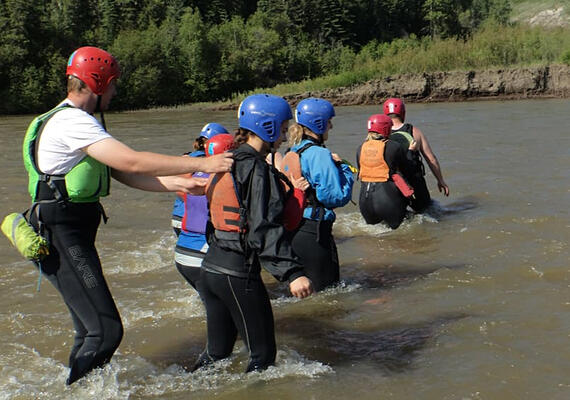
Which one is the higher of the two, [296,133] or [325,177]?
[296,133]

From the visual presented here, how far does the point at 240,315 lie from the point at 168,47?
58874 mm

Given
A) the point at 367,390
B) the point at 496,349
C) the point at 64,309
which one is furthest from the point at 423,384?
the point at 64,309

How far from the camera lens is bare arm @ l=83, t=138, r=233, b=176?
3809 mm

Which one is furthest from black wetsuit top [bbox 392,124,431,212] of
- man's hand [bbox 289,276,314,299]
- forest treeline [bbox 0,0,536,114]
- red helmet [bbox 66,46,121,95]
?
forest treeline [bbox 0,0,536,114]

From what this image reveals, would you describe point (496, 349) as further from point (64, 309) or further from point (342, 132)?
point (342, 132)

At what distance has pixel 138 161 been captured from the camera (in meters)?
3.82

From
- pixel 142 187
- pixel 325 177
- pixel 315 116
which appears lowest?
pixel 325 177

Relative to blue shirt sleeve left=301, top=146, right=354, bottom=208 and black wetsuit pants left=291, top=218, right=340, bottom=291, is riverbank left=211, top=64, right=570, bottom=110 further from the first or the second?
blue shirt sleeve left=301, top=146, right=354, bottom=208

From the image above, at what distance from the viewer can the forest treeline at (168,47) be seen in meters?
53.5

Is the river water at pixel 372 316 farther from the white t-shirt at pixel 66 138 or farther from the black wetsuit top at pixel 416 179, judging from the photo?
the white t-shirt at pixel 66 138

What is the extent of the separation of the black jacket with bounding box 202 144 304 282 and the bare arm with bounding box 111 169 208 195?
320mm

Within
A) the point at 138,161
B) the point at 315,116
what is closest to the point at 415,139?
the point at 315,116

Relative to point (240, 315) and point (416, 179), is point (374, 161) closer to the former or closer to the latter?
point (416, 179)

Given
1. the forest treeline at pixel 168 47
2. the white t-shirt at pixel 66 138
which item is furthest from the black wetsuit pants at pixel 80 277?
the forest treeline at pixel 168 47
